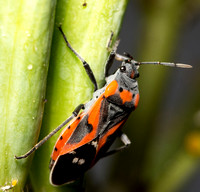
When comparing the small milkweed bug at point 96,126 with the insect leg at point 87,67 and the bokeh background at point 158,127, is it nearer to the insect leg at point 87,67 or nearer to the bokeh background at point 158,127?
the insect leg at point 87,67

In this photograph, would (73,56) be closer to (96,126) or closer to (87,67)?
(87,67)

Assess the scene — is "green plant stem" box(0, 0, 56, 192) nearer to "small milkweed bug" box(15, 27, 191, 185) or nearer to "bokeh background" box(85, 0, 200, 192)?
"small milkweed bug" box(15, 27, 191, 185)

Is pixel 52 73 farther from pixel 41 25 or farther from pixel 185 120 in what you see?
pixel 185 120

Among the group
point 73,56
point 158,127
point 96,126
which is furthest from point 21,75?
point 158,127

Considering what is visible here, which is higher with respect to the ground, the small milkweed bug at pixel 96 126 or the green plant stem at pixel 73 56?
the green plant stem at pixel 73 56

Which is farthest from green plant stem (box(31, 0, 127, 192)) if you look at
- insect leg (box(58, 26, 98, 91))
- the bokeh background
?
the bokeh background

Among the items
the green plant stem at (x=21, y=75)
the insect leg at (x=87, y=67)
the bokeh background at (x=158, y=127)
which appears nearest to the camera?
the green plant stem at (x=21, y=75)

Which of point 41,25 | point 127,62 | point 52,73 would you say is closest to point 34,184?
point 52,73

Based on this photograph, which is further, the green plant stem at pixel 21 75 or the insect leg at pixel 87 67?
the insect leg at pixel 87 67

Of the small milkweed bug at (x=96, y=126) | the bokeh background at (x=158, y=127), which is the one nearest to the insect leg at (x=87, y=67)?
the small milkweed bug at (x=96, y=126)
